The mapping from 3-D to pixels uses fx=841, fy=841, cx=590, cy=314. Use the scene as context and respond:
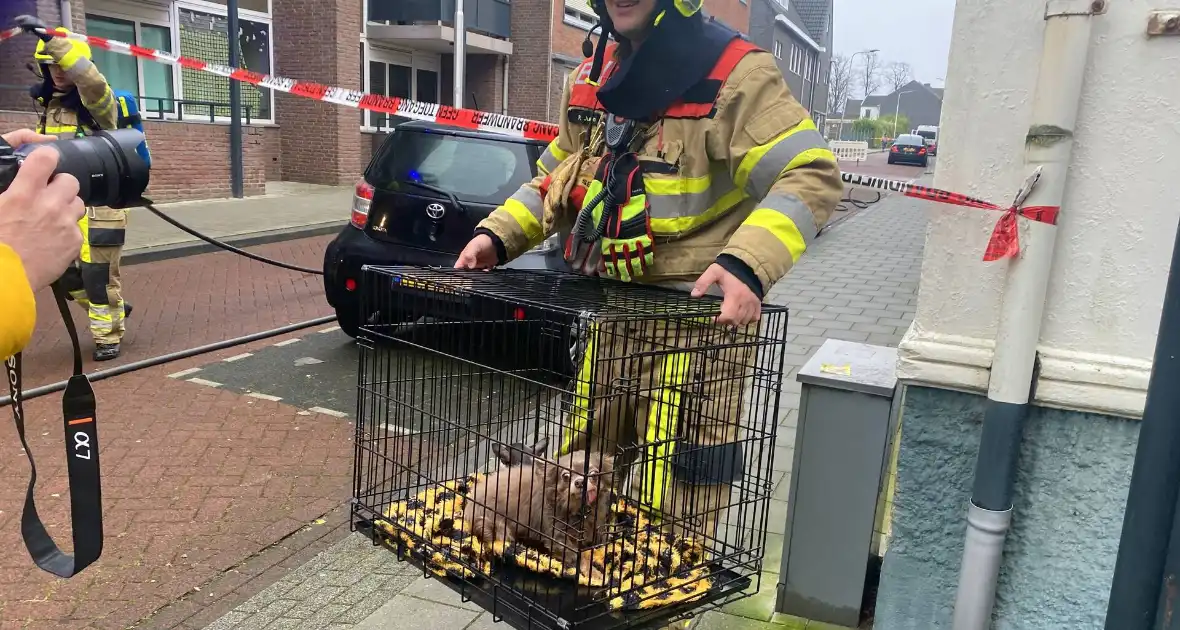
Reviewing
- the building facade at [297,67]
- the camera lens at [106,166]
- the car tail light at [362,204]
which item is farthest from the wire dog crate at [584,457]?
the building facade at [297,67]

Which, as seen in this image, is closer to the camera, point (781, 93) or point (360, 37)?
point (781, 93)

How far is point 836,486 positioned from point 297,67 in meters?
17.5

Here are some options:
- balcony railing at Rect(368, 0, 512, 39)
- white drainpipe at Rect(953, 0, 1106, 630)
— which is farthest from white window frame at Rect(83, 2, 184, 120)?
white drainpipe at Rect(953, 0, 1106, 630)

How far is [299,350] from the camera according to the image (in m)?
6.28

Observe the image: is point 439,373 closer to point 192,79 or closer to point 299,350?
point 299,350

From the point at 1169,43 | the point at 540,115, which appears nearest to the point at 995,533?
the point at 1169,43

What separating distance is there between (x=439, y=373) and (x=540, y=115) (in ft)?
69.9

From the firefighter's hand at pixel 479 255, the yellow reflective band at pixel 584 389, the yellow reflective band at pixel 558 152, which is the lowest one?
the yellow reflective band at pixel 584 389

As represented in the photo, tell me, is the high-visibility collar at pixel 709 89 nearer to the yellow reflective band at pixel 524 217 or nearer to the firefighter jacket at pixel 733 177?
the firefighter jacket at pixel 733 177

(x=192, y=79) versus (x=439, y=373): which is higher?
(x=192, y=79)

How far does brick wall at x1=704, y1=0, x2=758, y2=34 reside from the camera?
34.0m

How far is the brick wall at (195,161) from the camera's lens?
1362 centimetres

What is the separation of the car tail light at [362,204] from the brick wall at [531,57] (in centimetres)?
1712

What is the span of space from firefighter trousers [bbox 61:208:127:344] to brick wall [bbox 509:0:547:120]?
17711 millimetres
